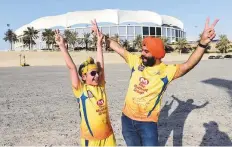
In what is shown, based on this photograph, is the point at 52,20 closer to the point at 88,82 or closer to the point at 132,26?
the point at 132,26

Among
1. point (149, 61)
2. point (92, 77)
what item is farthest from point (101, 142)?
point (149, 61)

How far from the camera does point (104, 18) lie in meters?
143

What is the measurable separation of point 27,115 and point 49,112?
2.17ft

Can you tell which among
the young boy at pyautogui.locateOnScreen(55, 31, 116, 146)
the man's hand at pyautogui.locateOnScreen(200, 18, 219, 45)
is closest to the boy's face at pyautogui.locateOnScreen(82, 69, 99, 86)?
the young boy at pyautogui.locateOnScreen(55, 31, 116, 146)

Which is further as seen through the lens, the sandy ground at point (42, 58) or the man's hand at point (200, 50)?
the sandy ground at point (42, 58)

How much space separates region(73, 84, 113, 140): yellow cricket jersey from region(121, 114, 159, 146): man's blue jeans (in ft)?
0.91

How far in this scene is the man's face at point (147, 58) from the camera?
12.1 ft

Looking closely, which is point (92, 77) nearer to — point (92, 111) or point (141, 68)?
point (92, 111)

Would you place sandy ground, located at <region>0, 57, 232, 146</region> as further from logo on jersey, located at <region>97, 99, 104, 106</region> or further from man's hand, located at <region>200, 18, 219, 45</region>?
man's hand, located at <region>200, 18, 219, 45</region>

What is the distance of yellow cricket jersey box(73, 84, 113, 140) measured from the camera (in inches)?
146

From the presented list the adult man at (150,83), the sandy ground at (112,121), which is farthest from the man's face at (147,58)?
the sandy ground at (112,121)

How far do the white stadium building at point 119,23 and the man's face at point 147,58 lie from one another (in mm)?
127766

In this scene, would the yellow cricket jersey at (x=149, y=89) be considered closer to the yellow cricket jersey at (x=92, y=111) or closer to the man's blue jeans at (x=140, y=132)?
the man's blue jeans at (x=140, y=132)

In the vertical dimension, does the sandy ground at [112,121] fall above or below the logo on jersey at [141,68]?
below
